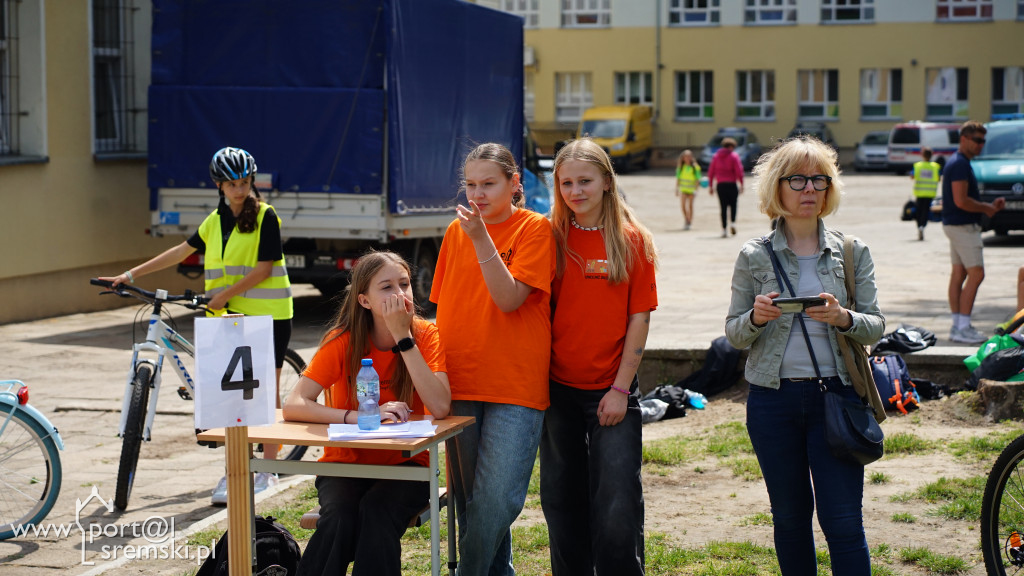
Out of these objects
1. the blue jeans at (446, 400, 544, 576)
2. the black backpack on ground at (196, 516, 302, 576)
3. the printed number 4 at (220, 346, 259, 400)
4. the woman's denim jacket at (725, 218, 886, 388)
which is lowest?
the black backpack on ground at (196, 516, 302, 576)

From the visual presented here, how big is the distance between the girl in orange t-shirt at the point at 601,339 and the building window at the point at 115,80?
10911mm

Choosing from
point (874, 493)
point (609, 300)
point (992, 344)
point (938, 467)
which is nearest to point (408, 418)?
point (609, 300)

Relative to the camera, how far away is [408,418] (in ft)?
13.6

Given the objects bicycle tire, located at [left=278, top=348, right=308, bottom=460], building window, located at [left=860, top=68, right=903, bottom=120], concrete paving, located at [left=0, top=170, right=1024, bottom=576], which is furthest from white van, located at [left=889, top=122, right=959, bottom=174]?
bicycle tire, located at [left=278, top=348, right=308, bottom=460]

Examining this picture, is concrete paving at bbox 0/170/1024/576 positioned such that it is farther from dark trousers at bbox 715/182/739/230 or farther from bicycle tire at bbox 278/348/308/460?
dark trousers at bbox 715/182/739/230

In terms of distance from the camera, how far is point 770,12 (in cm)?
5034

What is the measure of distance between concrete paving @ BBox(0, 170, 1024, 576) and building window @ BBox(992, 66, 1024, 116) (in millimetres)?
28592

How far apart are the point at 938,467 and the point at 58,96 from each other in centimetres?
1053

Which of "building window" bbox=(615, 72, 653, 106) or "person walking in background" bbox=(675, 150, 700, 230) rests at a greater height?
"building window" bbox=(615, 72, 653, 106)

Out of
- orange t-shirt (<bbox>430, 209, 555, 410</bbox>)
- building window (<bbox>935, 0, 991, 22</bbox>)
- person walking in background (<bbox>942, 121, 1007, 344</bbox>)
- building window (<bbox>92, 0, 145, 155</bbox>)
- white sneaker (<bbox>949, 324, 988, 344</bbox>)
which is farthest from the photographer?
building window (<bbox>935, 0, 991, 22</bbox>)

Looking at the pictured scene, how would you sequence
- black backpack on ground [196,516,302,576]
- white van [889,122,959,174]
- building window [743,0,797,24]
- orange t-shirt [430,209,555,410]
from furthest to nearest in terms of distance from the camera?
1. building window [743,0,797,24]
2. white van [889,122,959,174]
3. black backpack on ground [196,516,302,576]
4. orange t-shirt [430,209,555,410]

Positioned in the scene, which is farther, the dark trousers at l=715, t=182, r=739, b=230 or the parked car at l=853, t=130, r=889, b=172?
the parked car at l=853, t=130, r=889, b=172

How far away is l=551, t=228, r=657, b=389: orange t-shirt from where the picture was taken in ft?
13.7

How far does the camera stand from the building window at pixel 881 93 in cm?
4931
